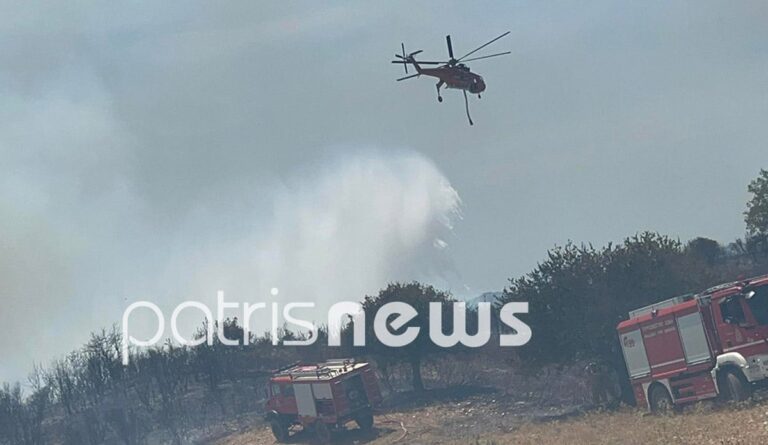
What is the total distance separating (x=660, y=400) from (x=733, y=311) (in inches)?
222

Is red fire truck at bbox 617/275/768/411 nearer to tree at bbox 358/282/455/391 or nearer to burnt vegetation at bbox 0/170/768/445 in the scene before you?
burnt vegetation at bbox 0/170/768/445

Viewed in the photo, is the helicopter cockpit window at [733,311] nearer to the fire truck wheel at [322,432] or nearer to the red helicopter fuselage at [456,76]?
the red helicopter fuselage at [456,76]

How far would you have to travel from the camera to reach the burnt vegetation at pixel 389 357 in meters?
41.2

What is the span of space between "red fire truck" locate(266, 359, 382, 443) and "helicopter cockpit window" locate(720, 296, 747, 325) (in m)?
18.2

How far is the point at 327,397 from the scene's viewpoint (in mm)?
40281

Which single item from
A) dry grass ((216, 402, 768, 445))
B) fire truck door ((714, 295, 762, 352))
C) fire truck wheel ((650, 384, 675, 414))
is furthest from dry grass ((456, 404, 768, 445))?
fire truck door ((714, 295, 762, 352))

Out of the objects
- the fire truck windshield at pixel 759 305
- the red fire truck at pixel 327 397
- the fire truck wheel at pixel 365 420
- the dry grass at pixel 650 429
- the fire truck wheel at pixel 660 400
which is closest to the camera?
the dry grass at pixel 650 429

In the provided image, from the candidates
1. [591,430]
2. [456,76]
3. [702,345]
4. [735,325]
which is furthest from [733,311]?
[456,76]

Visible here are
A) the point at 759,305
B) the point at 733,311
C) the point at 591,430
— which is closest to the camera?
the point at 759,305

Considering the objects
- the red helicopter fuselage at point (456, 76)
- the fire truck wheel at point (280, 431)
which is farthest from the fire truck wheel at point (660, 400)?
the fire truck wheel at point (280, 431)

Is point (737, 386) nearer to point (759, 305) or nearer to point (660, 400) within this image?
point (759, 305)

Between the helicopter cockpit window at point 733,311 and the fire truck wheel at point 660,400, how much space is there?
459cm

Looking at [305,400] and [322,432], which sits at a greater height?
[305,400]

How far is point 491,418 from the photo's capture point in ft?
136
